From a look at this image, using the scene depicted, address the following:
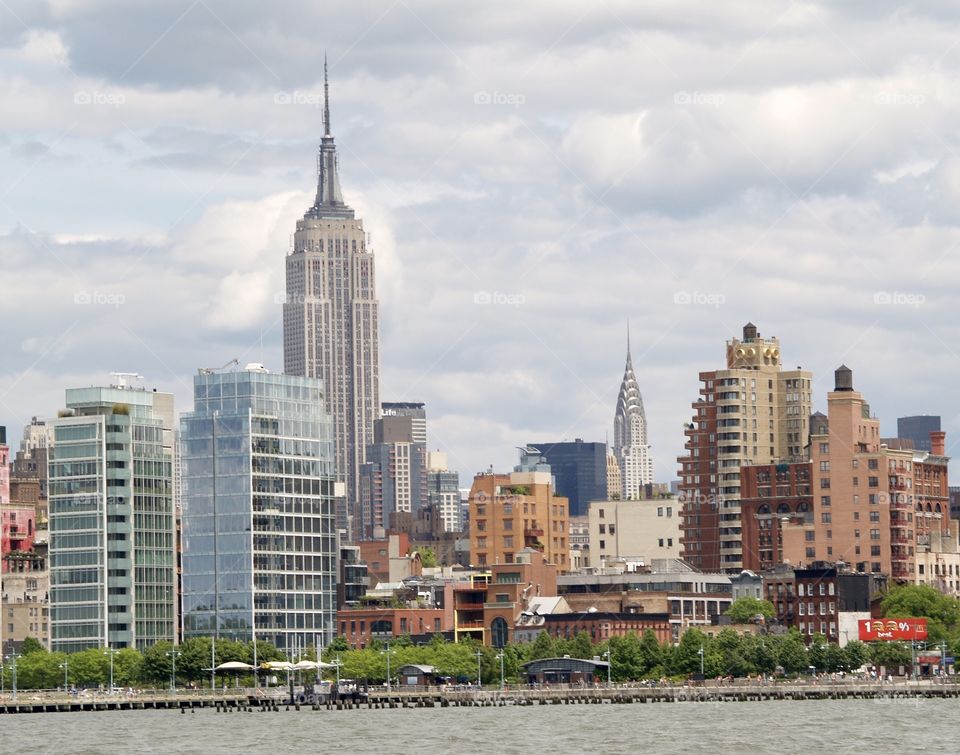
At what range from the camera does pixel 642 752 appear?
654 feet

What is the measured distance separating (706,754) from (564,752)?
10.8 meters

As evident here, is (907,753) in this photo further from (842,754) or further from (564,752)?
(564,752)

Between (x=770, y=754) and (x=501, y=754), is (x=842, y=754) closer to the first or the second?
(x=770, y=754)

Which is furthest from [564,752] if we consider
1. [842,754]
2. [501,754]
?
[842,754]

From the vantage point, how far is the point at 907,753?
19650 cm

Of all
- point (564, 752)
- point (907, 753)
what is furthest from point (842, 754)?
point (564, 752)

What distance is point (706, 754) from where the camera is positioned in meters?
199

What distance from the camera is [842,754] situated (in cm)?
19738

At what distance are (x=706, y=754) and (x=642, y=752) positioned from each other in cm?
486

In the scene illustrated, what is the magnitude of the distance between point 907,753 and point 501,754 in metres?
30.5

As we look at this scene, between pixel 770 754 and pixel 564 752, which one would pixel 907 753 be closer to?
pixel 770 754

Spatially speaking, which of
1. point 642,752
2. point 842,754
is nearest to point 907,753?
point 842,754

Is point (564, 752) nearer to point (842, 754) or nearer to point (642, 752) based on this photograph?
point (642, 752)

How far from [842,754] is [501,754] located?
84.4 feet
